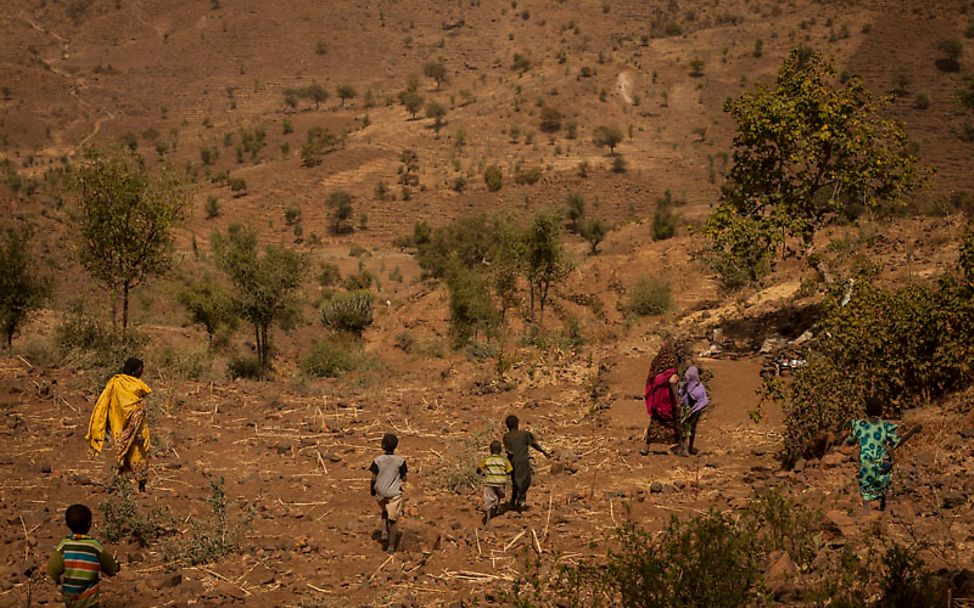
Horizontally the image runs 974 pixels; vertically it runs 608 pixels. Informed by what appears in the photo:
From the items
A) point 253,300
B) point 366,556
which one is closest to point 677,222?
point 253,300

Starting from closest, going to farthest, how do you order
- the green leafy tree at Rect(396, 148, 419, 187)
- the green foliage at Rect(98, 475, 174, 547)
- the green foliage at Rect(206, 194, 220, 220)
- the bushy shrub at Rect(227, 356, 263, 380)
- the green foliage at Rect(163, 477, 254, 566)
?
the green foliage at Rect(163, 477, 254, 566) < the green foliage at Rect(98, 475, 174, 547) < the bushy shrub at Rect(227, 356, 263, 380) < the green foliage at Rect(206, 194, 220, 220) < the green leafy tree at Rect(396, 148, 419, 187)

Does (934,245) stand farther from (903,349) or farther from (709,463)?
(709,463)

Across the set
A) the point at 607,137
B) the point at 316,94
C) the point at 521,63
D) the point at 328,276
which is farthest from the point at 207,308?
the point at 521,63

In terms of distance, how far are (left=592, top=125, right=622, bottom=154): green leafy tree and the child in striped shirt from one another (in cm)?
5119

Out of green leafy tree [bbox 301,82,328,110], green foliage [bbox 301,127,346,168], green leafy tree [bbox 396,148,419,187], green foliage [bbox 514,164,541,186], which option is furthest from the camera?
green leafy tree [bbox 301,82,328,110]

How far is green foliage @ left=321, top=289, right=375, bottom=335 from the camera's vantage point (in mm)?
28844

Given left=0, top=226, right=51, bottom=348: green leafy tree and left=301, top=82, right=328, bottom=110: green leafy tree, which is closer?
left=0, top=226, right=51, bottom=348: green leafy tree

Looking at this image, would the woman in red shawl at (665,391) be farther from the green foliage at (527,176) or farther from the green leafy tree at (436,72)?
the green leafy tree at (436,72)

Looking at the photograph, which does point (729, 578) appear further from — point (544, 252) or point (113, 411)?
point (544, 252)

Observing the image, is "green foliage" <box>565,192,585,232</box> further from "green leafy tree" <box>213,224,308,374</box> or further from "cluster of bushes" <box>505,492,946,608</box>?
"cluster of bushes" <box>505,492,946,608</box>

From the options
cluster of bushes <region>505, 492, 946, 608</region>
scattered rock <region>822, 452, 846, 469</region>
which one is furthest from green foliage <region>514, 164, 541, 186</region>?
cluster of bushes <region>505, 492, 946, 608</region>

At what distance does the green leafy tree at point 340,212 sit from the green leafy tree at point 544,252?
2427 centimetres

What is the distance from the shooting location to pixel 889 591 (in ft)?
16.6

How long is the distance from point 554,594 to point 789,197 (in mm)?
10997
